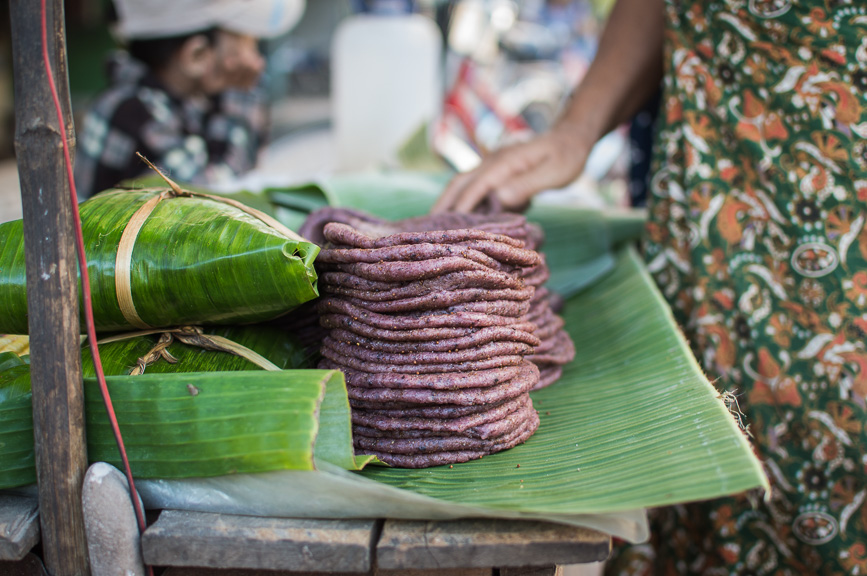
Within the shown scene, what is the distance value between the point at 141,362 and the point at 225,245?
0.26m

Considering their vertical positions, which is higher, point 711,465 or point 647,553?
point 711,465

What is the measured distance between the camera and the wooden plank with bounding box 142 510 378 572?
2.82ft

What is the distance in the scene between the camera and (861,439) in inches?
52.7

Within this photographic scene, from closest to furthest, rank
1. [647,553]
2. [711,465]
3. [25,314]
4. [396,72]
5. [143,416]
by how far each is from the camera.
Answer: [711,465], [143,416], [25,314], [647,553], [396,72]

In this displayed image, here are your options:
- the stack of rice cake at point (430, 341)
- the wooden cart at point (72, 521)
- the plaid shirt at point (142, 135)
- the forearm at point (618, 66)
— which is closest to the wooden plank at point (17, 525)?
the wooden cart at point (72, 521)

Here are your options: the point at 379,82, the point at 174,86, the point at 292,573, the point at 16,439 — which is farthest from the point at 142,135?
the point at 292,573

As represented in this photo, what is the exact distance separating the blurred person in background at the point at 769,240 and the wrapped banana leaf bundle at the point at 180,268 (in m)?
0.69

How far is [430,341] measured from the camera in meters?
1.01

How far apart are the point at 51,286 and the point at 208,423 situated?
299 mm

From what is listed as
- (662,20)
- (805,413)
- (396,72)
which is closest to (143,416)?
(805,413)

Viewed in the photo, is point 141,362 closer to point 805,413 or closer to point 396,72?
point 805,413

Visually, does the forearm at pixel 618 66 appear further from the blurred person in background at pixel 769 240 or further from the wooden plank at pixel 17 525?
the wooden plank at pixel 17 525

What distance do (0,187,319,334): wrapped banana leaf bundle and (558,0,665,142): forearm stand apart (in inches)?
48.1

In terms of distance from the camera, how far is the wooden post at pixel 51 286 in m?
0.89
